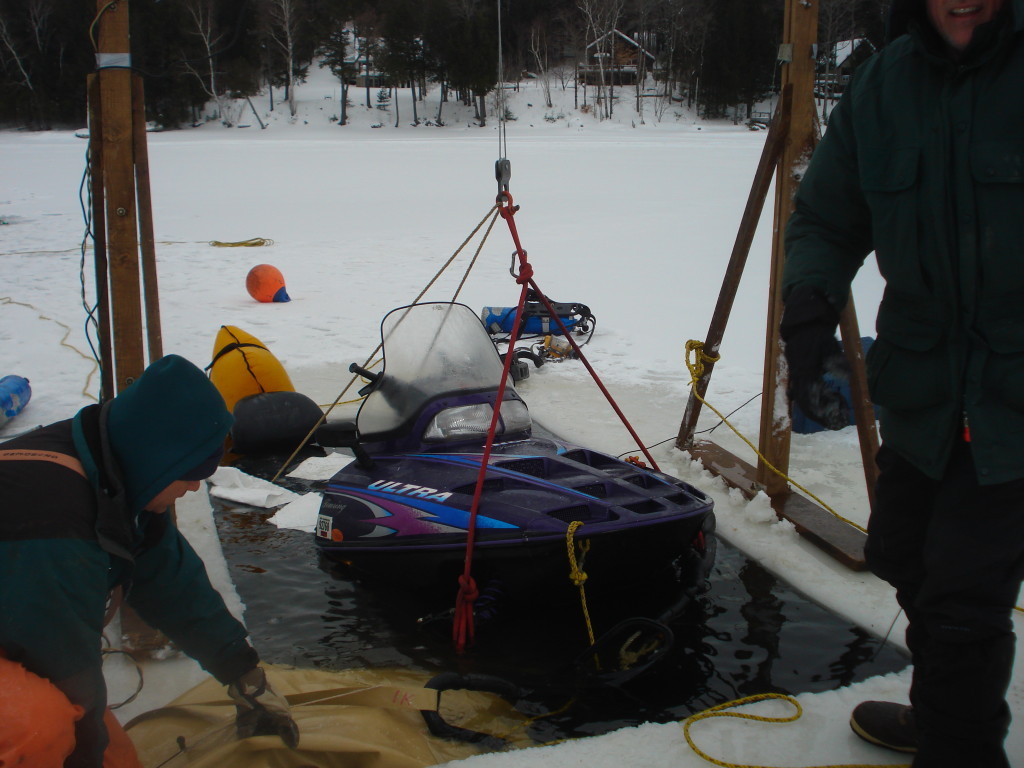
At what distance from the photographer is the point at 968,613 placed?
5.71ft

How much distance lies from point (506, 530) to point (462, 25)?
158ft

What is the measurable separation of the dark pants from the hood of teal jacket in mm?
1644

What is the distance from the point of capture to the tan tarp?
2123 millimetres

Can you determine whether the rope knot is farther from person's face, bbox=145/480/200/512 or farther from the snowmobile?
person's face, bbox=145/480/200/512

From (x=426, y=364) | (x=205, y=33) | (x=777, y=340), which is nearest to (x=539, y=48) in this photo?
(x=205, y=33)

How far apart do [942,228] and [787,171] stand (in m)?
2.15

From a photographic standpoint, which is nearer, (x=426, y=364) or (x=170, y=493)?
(x=170, y=493)

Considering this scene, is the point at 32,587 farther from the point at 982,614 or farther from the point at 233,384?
the point at 233,384

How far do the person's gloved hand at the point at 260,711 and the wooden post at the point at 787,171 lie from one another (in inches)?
103

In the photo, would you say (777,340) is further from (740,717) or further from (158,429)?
(158,429)

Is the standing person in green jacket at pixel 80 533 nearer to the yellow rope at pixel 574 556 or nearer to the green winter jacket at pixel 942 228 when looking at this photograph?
the yellow rope at pixel 574 556

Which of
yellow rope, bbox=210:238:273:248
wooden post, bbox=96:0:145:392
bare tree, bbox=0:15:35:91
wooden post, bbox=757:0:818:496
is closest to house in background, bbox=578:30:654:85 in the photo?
bare tree, bbox=0:15:35:91

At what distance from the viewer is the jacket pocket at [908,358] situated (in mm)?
1797

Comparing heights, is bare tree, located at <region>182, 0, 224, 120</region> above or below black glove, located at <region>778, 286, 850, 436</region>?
above
